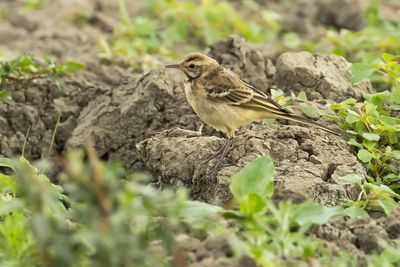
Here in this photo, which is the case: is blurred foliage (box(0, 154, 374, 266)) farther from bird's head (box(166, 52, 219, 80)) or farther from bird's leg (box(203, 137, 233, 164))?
bird's head (box(166, 52, 219, 80))

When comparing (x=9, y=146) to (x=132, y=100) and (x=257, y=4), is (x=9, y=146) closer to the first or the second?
(x=132, y=100)

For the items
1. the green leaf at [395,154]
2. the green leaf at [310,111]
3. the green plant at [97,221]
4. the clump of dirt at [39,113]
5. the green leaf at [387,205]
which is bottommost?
the clump of dirt at [39,113]

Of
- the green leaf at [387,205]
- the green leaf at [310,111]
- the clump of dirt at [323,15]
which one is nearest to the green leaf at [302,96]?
the green leaf at [310,111]

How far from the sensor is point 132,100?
8.89 m

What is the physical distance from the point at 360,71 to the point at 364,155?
1334 mm

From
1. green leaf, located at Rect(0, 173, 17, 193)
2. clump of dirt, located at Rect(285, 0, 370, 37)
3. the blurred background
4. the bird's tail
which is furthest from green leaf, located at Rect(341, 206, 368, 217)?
clump of dirt, located at Rect(285, 0, 370, 37)

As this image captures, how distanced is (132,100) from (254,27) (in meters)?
4.74

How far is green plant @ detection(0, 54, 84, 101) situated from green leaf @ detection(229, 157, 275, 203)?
3665 millimetres

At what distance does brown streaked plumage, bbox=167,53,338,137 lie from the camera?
7.87m

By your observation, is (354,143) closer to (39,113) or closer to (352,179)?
(352,179)

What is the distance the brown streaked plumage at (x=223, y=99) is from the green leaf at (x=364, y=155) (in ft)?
1.40

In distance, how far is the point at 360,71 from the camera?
8.43 m

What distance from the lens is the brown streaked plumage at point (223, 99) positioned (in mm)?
7871

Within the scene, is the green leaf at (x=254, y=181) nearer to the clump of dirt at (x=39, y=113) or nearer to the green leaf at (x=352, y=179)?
the green leaf at (x=352, y=179)
